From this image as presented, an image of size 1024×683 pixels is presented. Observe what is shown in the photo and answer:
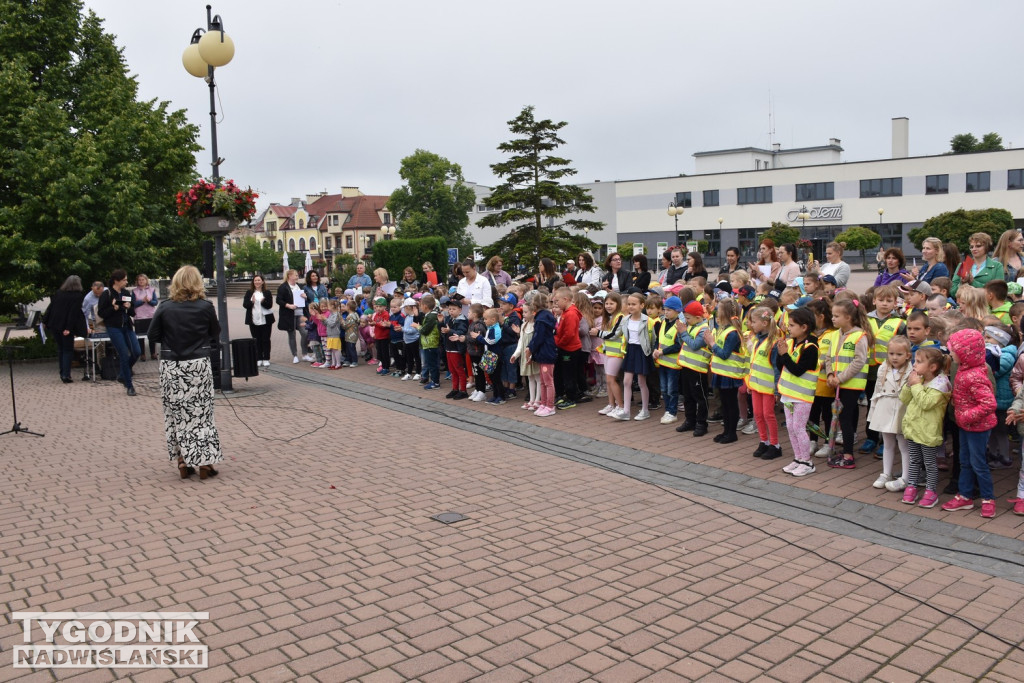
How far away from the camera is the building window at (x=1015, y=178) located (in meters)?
59.8

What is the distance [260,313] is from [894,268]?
12011 mm

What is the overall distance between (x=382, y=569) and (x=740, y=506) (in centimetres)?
314

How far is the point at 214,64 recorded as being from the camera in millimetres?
12562

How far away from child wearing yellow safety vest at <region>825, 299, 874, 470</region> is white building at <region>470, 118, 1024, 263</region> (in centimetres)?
5828

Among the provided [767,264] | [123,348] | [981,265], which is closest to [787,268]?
[767,264]

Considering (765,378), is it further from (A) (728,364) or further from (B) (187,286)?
(B) (187,286)

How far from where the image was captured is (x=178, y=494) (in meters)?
7.55

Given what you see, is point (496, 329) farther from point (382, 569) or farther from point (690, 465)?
point (382, 569)

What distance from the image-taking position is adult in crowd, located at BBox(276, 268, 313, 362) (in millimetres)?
17328

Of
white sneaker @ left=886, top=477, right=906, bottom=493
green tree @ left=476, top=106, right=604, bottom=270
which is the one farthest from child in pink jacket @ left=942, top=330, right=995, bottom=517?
green tree @ left=476, top=106, right=604, bottom=270

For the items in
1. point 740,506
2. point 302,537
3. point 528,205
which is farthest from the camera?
point 528,205

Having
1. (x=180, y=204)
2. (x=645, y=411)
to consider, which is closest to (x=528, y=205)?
(x=180, y=204)

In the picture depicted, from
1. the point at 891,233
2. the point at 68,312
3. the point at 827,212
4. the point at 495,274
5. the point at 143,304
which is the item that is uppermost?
the point at 827,212

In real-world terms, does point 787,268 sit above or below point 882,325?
above
